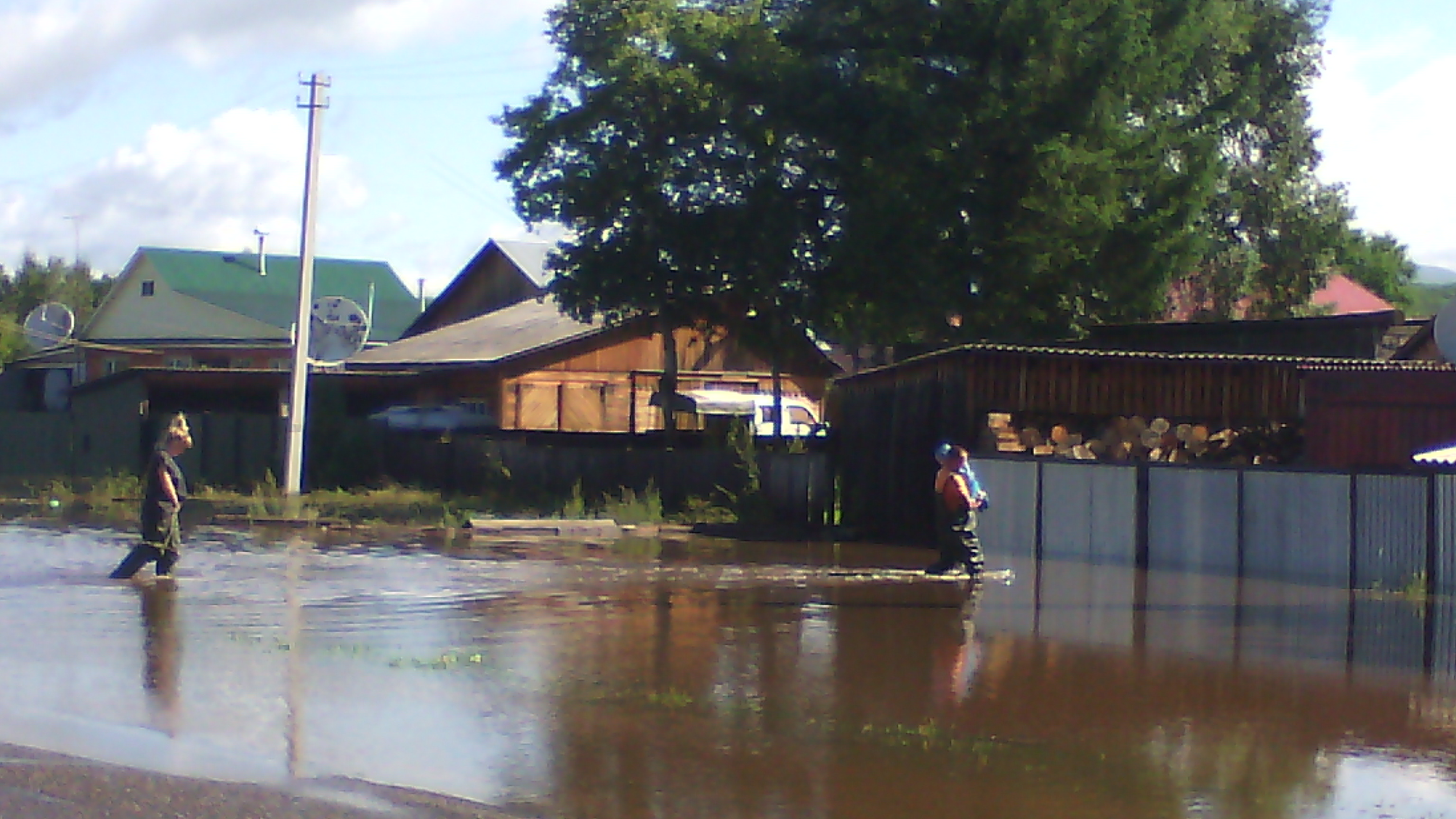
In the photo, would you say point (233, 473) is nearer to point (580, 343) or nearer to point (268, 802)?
point (580, 343)

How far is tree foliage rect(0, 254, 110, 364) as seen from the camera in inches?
3637

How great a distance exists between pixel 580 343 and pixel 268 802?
3486 centimetres

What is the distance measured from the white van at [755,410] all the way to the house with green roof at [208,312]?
904 inches

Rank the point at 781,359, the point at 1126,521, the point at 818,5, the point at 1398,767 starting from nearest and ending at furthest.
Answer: the point at 1398,767 → the point at 1126,521 → the point at 818,5 → the point at 781,359

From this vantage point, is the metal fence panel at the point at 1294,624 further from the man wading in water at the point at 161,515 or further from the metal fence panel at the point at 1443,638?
the man wading in water at the point at 161,515

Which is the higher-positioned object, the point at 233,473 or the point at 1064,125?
the point at 1064,125

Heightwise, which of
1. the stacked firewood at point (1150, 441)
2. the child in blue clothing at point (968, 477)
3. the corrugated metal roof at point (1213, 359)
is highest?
the corrugated metal roof at point (1213, 359)

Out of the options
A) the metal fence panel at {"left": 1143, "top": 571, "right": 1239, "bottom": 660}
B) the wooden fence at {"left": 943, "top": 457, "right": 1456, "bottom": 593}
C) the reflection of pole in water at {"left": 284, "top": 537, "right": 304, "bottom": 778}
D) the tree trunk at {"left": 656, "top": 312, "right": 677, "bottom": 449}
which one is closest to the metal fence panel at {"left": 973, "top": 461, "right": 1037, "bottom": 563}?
the wooden fence at {"left": 943, "top": 457, "right": 1456, "bottom": 593}

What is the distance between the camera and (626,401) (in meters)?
43.5

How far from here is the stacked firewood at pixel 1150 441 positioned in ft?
74.9

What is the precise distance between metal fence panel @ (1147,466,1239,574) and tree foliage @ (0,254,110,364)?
2910 inches

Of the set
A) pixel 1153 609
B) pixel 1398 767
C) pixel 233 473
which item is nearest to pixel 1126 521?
pixel 1153 609

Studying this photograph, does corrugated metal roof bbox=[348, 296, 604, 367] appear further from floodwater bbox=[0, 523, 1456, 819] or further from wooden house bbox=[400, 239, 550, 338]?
floodwater bbox=[0, 523, 1456, 819]

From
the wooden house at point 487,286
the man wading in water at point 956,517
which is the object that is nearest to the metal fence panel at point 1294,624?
the man wading in water at point 956,517
